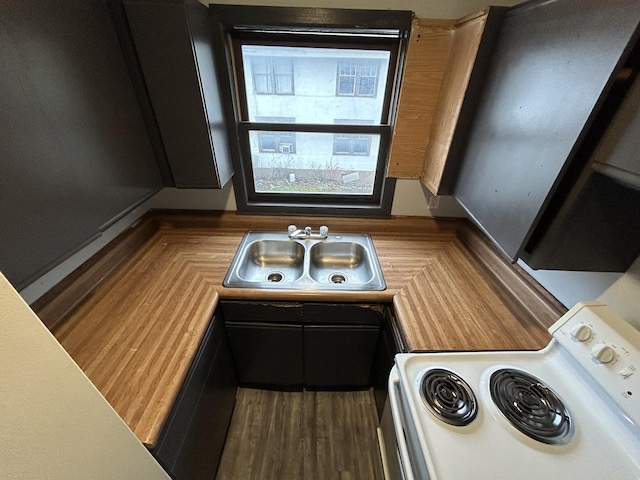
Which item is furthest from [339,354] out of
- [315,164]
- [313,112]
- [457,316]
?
[313,112]

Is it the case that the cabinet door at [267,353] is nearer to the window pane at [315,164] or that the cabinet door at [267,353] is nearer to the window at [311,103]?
the window at [311,103]

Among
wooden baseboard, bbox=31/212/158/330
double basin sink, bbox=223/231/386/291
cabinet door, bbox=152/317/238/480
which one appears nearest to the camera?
cabinet door, bbox=152/317/238/480

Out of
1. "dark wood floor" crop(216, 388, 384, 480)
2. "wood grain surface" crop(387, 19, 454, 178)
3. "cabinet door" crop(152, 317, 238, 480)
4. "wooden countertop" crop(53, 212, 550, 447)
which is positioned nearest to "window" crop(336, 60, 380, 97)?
"wood grain surface" crop(387, 19, 454, 178)

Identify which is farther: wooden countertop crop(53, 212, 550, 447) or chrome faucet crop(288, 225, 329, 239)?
chrome faucet crop(288, 225, 329, 239)

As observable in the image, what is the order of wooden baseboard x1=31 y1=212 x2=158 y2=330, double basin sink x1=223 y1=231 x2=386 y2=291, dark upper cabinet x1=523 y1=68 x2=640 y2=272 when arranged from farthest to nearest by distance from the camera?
double basin sink x1=223 y1=231 x2=386 y2=291 → wooden baseboard x1=31 y1=212 x2=158 y2=330 → dark upper cabinet x1=523 y1=68 x2=640 y2=272

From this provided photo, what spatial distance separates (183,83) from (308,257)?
1.01 meters

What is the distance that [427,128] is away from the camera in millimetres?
1424

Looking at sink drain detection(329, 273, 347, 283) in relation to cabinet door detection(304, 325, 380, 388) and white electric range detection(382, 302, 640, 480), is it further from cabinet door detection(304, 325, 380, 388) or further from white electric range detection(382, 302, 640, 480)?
white electric range detection(382, 302, 640, 480)

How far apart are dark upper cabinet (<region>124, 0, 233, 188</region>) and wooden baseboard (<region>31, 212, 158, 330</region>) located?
440 millimetres

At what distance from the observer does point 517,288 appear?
1200mm

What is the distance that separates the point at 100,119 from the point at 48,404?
92 centimetres

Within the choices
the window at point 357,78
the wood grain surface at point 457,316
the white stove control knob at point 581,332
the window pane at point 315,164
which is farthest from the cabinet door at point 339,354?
the window at point 357,78

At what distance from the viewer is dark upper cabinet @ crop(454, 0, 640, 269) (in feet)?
1.95

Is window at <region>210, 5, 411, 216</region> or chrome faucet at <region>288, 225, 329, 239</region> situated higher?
window at <region>210, 5, 411, 216</region>
